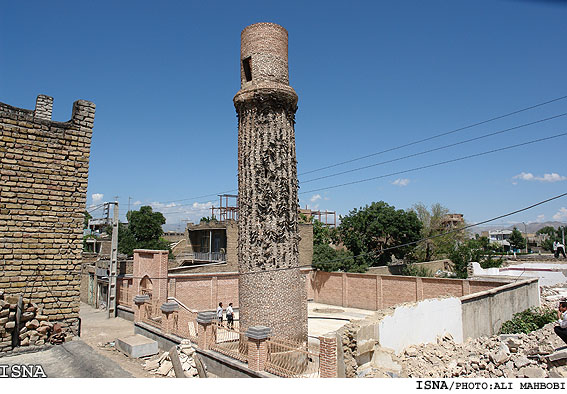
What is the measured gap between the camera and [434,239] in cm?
4169

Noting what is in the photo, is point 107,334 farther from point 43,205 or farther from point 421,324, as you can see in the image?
point 421,324

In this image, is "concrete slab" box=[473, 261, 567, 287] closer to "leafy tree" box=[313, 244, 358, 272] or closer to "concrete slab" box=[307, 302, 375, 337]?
"leafy tree" box=[313, 244, 358, 272]

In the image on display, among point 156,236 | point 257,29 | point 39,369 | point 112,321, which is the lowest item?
point 112,321

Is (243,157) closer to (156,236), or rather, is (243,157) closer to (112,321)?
(112,321)

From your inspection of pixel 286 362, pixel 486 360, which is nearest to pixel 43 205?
pixel 286 362

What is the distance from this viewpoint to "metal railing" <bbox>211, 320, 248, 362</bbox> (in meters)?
11.0

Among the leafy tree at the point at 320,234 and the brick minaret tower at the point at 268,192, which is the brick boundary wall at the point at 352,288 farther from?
the leafy tree at the point at 320,234

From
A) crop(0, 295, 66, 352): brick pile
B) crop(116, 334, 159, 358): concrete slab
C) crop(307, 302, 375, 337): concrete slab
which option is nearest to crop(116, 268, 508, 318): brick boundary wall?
crop(307, 302, 375, 337): concrete slab

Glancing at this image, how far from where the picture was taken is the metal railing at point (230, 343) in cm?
1096

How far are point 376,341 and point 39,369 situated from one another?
8005mm

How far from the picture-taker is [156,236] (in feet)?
147

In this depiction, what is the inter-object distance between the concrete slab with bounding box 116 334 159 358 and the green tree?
2252 centimetres

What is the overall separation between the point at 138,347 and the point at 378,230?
24.3m
